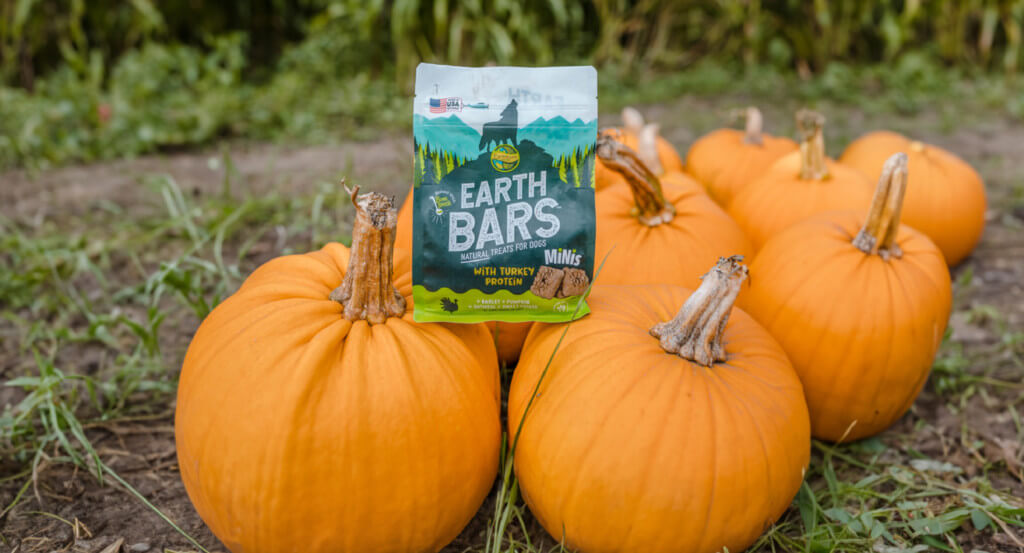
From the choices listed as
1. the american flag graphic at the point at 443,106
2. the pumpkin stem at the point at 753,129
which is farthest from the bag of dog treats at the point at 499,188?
the pumpkin stem at the point at 753,129

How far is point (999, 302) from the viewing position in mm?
3334

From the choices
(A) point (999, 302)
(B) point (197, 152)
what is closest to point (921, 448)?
(A) point (999, 302)

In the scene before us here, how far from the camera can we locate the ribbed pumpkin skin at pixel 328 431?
5.24 ft

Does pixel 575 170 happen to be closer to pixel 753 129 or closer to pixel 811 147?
pixel 811 147

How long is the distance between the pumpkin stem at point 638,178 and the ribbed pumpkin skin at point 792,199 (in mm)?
638

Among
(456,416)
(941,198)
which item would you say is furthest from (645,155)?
(456,416)

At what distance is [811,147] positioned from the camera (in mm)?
2889

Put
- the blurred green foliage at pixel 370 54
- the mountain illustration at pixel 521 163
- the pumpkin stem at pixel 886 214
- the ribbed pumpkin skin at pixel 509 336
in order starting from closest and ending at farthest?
the mountain illustration at pixel 521 163
the pumpkin stem at pixel 886 214
the ribbed pumpkin skin at pixel 509 336
the blurred green foliage at pixel 370 54

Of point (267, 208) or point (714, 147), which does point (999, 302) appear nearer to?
point (714, 147)

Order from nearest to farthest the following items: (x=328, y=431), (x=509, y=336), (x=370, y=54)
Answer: (x=328, y=431) < (x=509, y=336) < (x=370, y=54)

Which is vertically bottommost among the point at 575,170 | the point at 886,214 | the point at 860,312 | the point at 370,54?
the point at 860,312

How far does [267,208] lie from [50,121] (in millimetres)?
2516

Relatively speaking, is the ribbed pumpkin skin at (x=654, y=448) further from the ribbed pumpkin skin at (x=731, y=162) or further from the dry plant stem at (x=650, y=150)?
the ribbed pumpkin skin at (x=731, y=162)

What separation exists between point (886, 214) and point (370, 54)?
5.44 meters
